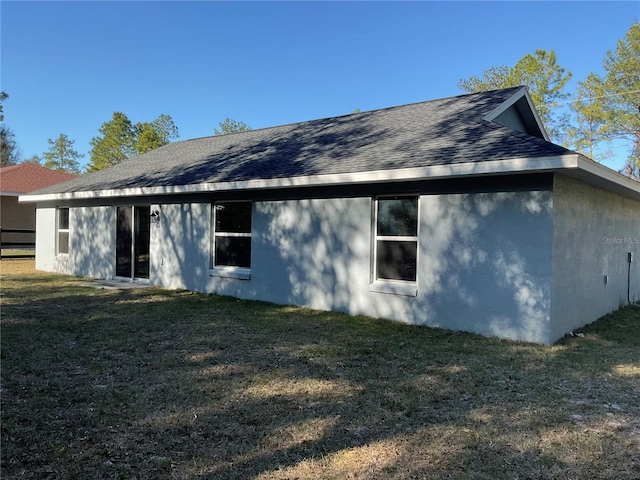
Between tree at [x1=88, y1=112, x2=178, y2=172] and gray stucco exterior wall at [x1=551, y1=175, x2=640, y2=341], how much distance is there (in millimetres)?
36712

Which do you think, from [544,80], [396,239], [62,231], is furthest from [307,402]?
[544,80]

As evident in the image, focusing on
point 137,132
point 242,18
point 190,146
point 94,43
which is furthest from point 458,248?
point 137,132

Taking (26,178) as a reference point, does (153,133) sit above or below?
above

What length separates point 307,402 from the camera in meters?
4.03

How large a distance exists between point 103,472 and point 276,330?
4.13 m

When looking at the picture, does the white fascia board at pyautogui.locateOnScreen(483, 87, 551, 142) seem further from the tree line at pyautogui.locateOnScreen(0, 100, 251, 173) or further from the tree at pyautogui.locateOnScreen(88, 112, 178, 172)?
the tree at pyautogui.locateOnScreen(88, 112, 178, 172)

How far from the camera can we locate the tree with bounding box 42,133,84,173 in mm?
57062

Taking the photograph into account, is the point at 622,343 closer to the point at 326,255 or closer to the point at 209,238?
the point at 326,255

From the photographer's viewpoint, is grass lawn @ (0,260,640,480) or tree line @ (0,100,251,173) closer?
grass lawn @ (0,260,640,480)

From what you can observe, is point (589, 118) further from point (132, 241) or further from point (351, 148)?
point (132, 241)

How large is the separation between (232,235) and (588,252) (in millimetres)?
6926

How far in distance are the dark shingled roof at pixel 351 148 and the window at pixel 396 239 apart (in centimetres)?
82

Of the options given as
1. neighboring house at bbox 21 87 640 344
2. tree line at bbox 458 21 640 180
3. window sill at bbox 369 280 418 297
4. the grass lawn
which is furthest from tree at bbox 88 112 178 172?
window sill at bbox 369 280 418 297

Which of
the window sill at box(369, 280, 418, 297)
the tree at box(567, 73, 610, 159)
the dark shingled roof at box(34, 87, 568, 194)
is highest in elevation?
Answer: the tree at box(567, 73, 610, 159)
